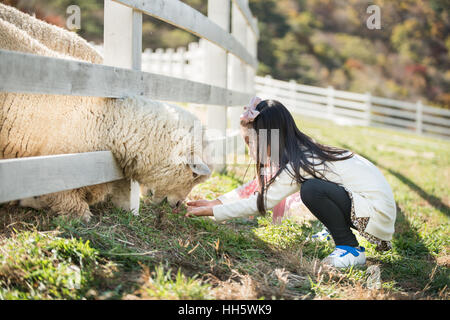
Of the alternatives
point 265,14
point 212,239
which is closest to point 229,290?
point 212,239

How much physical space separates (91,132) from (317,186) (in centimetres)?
163

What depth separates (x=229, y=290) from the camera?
1.97m

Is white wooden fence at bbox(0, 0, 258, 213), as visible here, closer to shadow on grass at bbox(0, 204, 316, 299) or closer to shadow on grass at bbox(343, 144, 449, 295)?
shadow on grass at bbox(0, 204, 316, 299)

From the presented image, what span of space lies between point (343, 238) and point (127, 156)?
1.60 meters

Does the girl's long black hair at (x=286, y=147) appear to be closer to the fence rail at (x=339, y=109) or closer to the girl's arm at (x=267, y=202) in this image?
the girl's arm at (x=267, y=202)

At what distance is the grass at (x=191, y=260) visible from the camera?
6.05ft

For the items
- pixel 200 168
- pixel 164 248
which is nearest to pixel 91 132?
pixel 200 168

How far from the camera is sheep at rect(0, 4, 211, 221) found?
2.79 meters

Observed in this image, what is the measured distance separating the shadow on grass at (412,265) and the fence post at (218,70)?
2.07 metres

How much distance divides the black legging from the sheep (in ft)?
2.90

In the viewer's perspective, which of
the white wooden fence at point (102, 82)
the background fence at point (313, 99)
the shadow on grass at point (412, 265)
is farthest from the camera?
the background fence at point (313, 99)

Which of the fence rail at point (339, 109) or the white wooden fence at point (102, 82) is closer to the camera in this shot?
the white wooden fence at point (102, 82)

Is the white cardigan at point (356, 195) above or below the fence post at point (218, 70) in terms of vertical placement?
below

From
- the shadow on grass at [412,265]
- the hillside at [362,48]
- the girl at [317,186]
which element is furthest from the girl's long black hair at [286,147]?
the hillside at [362,48]
